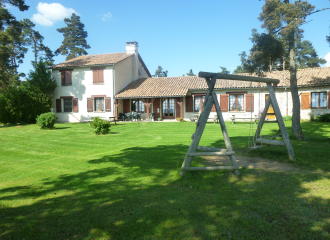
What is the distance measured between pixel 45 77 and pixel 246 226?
23.0m

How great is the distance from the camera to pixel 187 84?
21828mm

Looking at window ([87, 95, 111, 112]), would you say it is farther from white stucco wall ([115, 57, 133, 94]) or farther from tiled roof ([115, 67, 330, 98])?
white stucco wall ([115, 57, 133, 94])

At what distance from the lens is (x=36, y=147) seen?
8500 millimetres

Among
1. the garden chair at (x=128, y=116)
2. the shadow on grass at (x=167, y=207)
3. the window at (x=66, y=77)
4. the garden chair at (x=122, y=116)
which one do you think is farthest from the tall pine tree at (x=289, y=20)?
the window at (x=66, y=77)

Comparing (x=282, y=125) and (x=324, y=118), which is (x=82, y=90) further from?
(x=324, y=118)

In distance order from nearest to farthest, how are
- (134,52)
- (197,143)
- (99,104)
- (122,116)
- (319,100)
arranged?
(197,143), (319,100), (122,116), (99,104), (134,52)

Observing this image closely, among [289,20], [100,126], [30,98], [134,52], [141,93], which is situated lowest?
[100,126]

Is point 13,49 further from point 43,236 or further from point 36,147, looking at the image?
point 43,236

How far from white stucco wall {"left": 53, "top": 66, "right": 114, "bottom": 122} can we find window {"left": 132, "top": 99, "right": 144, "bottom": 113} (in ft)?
7.14

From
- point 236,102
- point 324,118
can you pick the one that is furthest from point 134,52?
point 324,118

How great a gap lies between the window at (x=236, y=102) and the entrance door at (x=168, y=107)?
202 inches

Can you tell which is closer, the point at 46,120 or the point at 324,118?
the point at 46,120

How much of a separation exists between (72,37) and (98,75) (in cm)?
2325

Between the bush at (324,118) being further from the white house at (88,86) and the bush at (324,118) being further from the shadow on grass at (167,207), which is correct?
the white house at (88,86)
